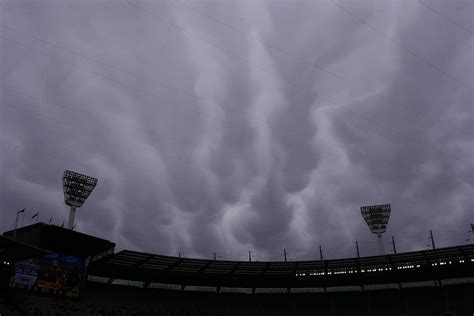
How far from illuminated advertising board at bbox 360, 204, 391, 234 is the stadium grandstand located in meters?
12.9

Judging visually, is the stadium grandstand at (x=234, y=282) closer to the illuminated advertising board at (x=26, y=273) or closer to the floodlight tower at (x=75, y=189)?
the illuminated advertising board at (x=26, y=273)

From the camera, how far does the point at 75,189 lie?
61.6 metres

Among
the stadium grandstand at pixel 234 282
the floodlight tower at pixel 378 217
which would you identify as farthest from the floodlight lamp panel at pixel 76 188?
the floodlight tower at pixel 378 217

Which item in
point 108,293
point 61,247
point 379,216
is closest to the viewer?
point 61,247

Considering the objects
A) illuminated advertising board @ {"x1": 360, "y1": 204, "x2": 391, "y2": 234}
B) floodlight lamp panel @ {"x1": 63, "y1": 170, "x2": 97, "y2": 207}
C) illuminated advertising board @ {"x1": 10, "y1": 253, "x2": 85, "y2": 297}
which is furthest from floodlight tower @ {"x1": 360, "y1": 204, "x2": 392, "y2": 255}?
illuminated advertising board @ {"x1": 10, "y1": 253, "x2": 85, "y2": 297}

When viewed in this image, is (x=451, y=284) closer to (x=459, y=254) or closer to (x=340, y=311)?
(x=459, y=254)

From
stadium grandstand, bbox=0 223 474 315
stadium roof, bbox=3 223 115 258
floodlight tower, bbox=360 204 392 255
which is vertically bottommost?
stadium grandstand, bbox=0 223 474 315

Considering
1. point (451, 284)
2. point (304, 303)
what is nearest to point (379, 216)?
point (451, 284)

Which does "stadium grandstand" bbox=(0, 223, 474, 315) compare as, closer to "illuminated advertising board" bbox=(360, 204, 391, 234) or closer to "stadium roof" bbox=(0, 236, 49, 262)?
"stadium roof" bbox=(0, 236, 49, 262)

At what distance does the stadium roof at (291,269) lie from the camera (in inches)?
2096

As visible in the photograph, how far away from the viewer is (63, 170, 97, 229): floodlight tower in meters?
60.9

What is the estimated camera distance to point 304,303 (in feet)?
207

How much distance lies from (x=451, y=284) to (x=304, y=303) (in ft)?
67.6

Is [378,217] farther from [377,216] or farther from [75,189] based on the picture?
[75,189]
